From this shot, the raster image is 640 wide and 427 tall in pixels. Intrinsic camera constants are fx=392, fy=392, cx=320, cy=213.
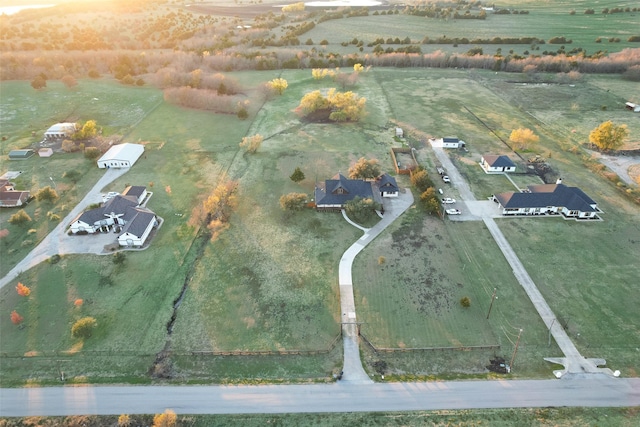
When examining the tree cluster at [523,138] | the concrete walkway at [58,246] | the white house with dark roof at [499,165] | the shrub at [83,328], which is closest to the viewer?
the shrub at [83,328]

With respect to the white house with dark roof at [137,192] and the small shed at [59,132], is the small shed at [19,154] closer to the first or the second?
the small shed at [59,132]

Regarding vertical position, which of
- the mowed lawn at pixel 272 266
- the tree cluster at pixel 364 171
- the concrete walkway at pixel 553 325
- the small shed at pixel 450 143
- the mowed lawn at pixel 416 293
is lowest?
the mowed lawn at pixel 272 266

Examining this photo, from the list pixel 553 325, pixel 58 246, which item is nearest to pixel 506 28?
pixel 553 325

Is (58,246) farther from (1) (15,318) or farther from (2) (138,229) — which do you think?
(1) (15,318)

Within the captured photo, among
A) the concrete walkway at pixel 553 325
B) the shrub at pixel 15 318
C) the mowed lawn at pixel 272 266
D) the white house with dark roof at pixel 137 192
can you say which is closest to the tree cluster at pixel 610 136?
the concrete walkway at pixel 553 325

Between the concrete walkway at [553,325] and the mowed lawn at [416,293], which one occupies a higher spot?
the concrete walkway at [553,325]

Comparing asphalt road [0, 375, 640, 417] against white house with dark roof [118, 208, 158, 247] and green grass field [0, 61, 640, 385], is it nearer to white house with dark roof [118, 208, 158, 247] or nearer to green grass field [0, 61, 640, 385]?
green grass field [0, 61, 640, 385]
